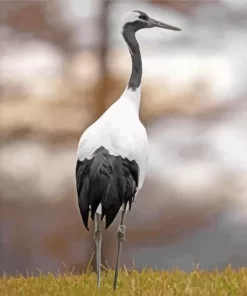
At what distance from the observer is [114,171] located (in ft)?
13.3

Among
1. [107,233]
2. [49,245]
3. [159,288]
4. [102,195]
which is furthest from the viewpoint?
[49,245]

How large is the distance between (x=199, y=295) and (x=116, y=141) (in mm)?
949

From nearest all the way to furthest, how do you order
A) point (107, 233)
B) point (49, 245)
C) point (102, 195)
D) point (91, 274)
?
point (102, 195) → point (91, 274) → point (107, 233) → point (49, 245)

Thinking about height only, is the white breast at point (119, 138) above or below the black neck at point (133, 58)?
below

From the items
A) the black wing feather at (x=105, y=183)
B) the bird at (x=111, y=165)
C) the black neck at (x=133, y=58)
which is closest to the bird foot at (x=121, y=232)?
the bird at (x=111, y=165)

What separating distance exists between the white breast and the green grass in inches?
25.8

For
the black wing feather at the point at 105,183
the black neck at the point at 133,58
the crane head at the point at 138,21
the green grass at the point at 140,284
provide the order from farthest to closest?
the crane head at the point at 138,21, the black neck at the point at 133,58, the green grass at the point at 140,284, the black wing feather at the point at 105,183

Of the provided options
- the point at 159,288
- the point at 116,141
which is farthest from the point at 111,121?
the point at 159,288

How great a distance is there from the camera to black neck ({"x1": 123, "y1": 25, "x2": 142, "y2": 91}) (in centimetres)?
445

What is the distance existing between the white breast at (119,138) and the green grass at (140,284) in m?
0.66

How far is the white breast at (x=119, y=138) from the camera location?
13.5 ft

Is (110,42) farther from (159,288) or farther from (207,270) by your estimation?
(159,288)

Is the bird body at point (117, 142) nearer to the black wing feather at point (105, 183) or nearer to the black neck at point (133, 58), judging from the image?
the black wing feather at point (105, 183)

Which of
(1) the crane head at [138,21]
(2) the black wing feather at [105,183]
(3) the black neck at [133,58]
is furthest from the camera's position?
(1) the crane head at [138,21]
